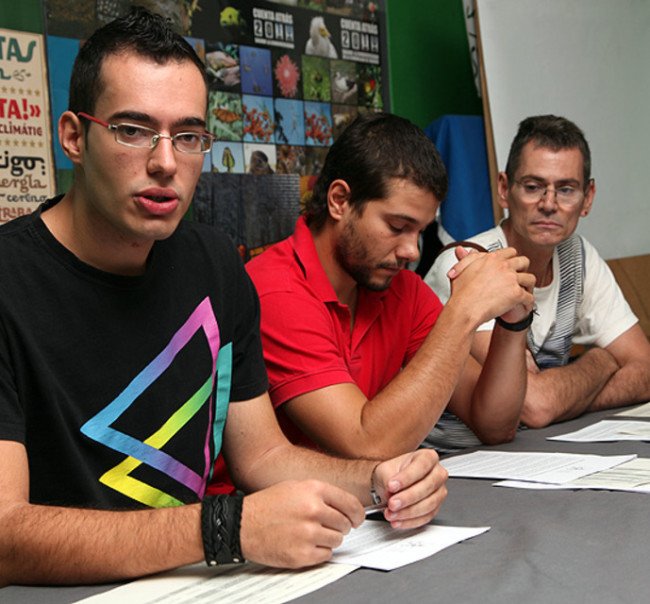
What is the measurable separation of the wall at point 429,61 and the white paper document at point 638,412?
148cm

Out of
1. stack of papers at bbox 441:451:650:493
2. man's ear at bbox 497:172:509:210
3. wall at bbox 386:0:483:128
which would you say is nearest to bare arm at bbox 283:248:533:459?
stack of papers at bbox 441:451:650:493

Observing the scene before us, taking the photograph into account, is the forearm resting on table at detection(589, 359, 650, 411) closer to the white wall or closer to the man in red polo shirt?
the man in red polo shirt

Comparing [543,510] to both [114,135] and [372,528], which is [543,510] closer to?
[372,528]

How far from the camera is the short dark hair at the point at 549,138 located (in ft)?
8.53

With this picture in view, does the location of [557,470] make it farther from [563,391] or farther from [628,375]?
[628,375]

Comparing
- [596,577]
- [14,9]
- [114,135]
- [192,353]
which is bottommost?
[596,577]

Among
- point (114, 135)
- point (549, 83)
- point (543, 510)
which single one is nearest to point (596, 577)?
point (543, 510)

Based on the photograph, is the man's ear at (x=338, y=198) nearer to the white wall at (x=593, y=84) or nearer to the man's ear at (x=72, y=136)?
the man's ear at (x=72, y=136)

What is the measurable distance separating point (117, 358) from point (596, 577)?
71 centimetres

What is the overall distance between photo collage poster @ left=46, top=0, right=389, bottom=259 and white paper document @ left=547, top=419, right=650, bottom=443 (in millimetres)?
1152

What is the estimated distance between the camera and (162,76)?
130 cm

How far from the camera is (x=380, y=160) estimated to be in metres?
1.87

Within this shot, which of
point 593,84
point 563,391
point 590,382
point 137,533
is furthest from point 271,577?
point 593,84

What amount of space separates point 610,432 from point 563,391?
241mm
